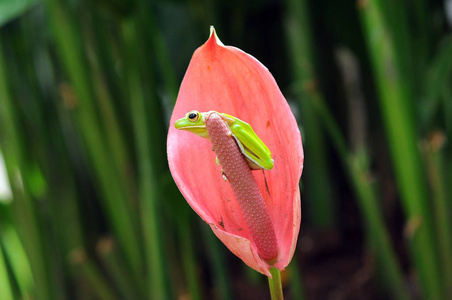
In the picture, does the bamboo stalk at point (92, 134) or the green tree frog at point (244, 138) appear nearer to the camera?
the green tree frog at point (244, 138)

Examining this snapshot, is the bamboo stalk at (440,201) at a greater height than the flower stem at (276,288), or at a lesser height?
lesser

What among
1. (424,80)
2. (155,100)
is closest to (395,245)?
(424,80)

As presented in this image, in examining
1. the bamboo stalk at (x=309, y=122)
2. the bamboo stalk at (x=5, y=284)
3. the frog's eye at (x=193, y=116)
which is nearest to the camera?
the frog's eye at (x=193, y=116)

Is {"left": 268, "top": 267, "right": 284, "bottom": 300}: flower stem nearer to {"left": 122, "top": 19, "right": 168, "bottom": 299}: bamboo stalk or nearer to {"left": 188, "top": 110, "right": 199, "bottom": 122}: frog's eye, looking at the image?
{"left": 188, "top": 110, "right": 199, "bottom": 122}: frog's eye

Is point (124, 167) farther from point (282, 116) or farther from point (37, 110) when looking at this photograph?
point (282, 116)

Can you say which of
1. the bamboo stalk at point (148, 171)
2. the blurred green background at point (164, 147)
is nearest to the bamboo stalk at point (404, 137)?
the blurred green background at point (164, 147)

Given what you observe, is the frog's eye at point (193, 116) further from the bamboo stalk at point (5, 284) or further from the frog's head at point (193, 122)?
the bamboo stalk at point (5, 284)

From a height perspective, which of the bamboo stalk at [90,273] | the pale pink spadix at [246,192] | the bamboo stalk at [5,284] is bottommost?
the bamboo stalk at [90,273]
